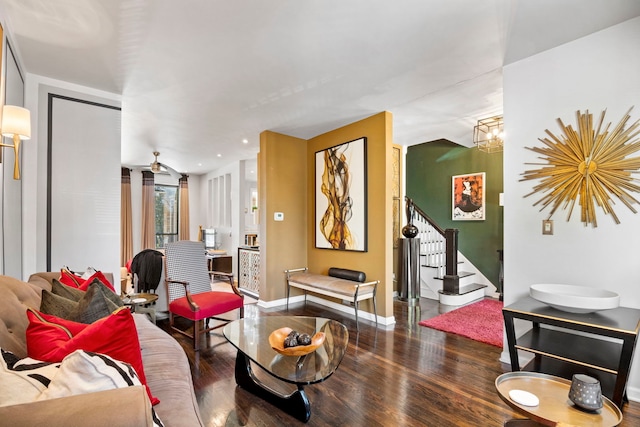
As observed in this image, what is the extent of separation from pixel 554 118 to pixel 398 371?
2453mm

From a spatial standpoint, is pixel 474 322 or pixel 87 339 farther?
pixel 474 322

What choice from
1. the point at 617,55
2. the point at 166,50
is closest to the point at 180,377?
the point at 166,50

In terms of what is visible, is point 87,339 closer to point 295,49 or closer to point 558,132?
point 295,49

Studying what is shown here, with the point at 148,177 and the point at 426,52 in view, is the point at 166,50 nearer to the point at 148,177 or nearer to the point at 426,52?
the point at 426,52

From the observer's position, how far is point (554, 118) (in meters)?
2.49

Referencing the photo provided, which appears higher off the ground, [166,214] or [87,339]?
[166,214]

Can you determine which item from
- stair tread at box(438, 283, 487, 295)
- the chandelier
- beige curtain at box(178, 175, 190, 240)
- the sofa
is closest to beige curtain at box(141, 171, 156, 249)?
beige curtain at box(178, 175, 190, 240)

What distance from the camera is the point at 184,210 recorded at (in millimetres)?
8781

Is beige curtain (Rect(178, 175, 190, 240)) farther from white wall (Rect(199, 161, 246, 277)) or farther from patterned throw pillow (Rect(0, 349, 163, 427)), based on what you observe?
patterned throw pillow (Rect(0, 349, 163, 427))

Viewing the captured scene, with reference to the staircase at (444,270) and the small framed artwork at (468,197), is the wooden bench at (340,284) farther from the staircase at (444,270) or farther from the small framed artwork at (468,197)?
the small framed artwork at (468,197)

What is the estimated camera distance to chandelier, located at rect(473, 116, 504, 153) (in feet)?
13.5

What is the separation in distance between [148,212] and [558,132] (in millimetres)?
8667

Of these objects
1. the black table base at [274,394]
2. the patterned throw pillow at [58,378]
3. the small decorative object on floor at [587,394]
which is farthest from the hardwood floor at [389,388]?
the patterned throw pillow at [58,378]

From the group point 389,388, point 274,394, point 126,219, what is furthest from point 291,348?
point 126,219
